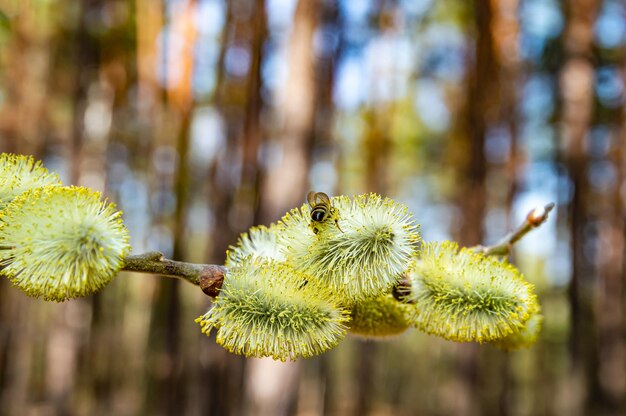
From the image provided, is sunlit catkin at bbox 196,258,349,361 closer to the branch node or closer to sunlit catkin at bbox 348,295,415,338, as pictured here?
the branch node

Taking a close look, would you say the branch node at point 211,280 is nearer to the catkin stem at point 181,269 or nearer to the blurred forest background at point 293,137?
the catkin stem at point 181,269

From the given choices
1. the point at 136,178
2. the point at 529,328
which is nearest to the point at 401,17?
the point at 136,178

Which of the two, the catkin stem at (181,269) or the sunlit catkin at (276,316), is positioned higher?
the catkin stem at (181,269)

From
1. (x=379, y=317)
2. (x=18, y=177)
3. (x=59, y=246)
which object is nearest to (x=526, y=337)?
(x=379, y=317)

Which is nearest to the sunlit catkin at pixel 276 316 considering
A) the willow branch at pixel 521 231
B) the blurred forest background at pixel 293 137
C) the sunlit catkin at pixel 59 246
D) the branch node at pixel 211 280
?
the branch node at pixel 211 280

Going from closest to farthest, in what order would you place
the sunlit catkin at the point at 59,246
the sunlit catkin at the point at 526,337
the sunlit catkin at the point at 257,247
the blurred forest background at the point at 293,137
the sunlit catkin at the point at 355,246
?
the sunlit catkin at the point at 59,246 < the sunlit catkin at the point at 355,246 < the sunlit catkin at the point at 257,247 < the sunlit catkin at the point at 526,337 < the blurred forest background at the point at 293,137

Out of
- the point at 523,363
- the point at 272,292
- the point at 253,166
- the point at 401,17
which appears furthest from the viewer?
the point at 523,363

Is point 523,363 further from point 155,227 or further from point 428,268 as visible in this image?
point 428,268
